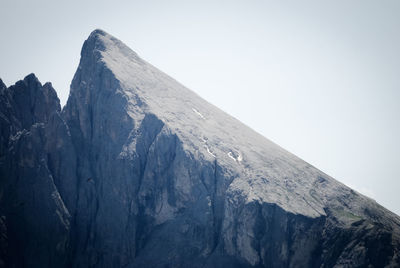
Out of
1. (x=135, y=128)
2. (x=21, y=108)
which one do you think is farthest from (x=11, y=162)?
(x=135, y=128)

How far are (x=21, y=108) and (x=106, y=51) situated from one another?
29.5 metres

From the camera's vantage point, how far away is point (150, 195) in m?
60.3

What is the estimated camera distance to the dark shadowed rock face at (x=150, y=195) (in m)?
51.6

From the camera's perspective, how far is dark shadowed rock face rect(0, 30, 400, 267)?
51.6 metres

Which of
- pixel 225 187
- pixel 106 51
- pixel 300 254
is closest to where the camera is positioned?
pixel 300 254

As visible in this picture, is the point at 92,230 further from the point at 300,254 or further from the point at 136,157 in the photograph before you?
the point at 300,254

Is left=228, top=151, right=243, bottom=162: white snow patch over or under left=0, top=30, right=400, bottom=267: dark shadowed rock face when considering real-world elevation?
over

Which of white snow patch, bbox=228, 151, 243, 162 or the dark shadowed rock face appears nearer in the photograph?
the dark shadowed rock face

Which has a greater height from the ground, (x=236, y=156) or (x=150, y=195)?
(x=236, y=156)

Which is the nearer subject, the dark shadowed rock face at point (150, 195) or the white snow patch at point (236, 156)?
the dark shadowed rock face at point (150, 195)

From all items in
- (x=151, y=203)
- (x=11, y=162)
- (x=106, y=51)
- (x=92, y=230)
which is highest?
(x=106, y=51)

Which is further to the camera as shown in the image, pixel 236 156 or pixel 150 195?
pixel 236 156

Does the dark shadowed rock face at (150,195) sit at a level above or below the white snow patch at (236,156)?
below

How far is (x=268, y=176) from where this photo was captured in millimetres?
62781
